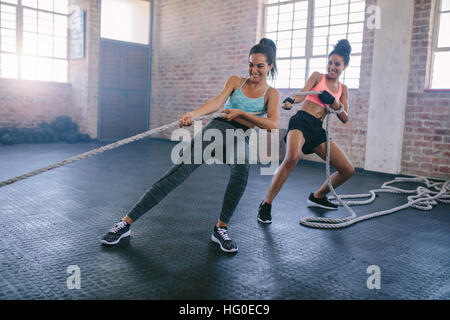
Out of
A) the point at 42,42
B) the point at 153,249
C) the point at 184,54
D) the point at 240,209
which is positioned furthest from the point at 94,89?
the point at 153,249

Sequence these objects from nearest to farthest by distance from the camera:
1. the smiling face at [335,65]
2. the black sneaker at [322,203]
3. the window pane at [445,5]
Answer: the smiling face at [335,65] < the black sneaker at [322,203] < the window pane at [445,5]

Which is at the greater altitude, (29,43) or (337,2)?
(337,2)

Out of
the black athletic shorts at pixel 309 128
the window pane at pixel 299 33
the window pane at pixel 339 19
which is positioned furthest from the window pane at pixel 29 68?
the black athletic shorts at pixel 309 128

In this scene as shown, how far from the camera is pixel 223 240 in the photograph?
259 centimetres

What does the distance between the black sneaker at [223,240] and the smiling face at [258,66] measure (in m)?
0.99

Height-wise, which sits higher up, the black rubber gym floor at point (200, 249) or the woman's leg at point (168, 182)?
the woman's leg at point (168, 182)

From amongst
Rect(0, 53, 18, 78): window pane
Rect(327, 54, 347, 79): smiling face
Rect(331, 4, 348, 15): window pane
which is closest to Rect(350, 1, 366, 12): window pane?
Rect(331, 4, 348, 15): window pane

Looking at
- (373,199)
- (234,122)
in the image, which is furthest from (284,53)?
(234,122)

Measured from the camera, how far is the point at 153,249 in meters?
2.53

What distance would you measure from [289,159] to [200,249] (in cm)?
115

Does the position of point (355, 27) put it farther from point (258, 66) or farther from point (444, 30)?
point (258, 66)

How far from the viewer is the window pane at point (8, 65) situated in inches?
343

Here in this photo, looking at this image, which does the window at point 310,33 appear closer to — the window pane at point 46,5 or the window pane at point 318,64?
the window pane at point 318,64

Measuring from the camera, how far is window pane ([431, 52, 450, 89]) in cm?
543
